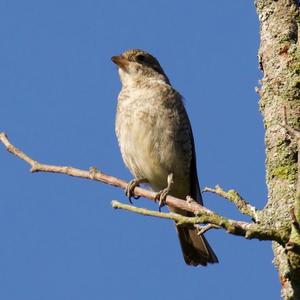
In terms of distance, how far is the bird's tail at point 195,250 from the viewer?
595cm

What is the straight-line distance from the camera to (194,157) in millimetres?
6660

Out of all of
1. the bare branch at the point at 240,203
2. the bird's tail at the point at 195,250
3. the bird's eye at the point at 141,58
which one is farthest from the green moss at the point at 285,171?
the bird's eye at the point at 141,58

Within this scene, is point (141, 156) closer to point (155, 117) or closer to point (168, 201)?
point (155, 117)

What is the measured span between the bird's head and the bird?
207 mm

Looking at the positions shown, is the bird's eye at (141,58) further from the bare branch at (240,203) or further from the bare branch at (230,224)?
the bare branch at (230,224)

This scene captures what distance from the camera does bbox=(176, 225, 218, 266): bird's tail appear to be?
19.5 ft

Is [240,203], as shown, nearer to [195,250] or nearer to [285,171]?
[285,171]

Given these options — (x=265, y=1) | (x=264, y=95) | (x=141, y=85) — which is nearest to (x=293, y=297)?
(x=264, y=95)

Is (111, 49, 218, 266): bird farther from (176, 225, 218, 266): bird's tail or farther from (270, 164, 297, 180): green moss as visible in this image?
(270, 164, 297, 180): green moss

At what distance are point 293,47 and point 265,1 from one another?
429mm

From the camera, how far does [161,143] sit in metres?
6.25

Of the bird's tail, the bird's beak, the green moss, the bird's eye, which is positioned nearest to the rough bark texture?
the green moss

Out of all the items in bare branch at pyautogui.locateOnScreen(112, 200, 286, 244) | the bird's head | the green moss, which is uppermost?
the bird's head

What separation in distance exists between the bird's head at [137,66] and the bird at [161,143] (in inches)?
8.1
